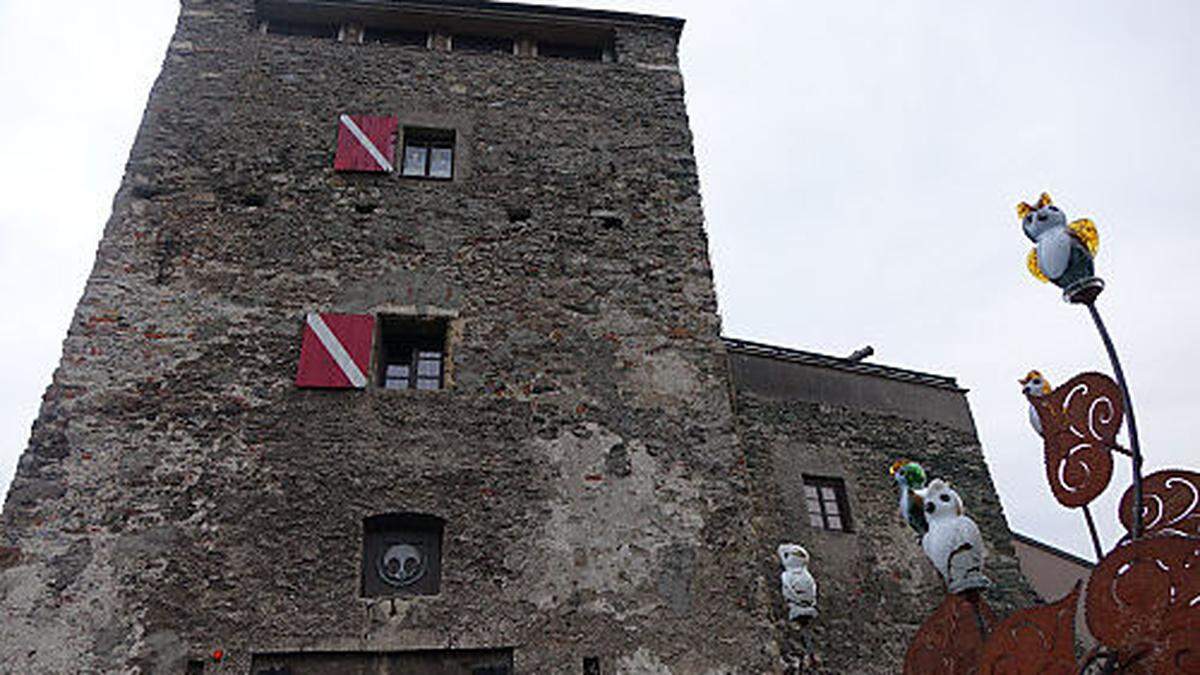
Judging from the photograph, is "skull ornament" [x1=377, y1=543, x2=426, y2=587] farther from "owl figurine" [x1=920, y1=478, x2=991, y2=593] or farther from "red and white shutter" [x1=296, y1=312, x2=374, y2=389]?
"owl figurine" [x1=920, y1=478, x2=991, y2=593]

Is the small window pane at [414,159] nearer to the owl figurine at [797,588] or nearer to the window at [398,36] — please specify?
the window at [398,36]

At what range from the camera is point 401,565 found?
6.72 meters

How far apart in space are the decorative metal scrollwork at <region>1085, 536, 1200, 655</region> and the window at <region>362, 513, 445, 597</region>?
14.7 feet

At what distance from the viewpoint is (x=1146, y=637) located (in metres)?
3.60

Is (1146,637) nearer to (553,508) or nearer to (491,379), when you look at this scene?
(553,508)

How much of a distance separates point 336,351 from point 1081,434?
568 cm

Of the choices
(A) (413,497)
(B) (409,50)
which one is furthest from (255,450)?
(B) (409,50)

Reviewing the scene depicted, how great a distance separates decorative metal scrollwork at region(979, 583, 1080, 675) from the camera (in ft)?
12.9

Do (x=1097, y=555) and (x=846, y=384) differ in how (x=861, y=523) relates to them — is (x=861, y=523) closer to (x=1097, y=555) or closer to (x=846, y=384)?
(x=846, y=384)

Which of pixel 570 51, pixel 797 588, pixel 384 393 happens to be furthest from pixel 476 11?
pixel 797 588

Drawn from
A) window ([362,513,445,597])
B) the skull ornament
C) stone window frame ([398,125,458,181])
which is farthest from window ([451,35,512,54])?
the skull ornament

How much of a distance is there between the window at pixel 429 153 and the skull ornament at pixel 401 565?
13.1 ft

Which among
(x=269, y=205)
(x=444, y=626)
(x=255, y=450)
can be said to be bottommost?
(x=444, y=626)

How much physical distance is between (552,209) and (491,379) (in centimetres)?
221
